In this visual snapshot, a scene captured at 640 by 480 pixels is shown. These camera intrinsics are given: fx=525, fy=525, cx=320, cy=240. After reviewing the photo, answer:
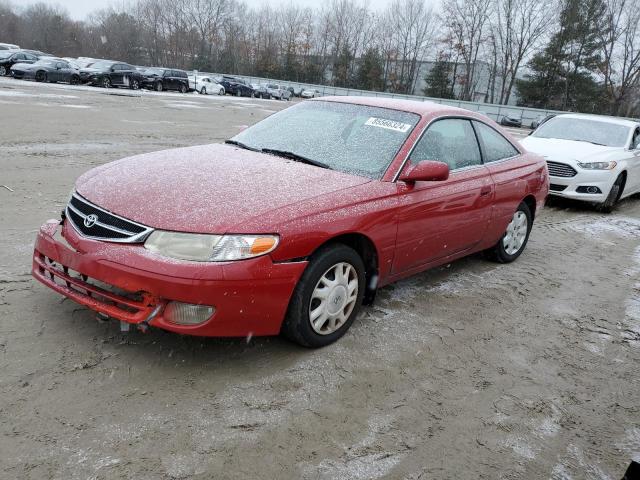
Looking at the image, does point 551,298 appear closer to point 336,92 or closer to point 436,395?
point 436,395

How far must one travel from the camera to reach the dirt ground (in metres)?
2.33

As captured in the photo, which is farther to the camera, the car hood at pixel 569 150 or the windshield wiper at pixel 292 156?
the car hood at pixel 569 150

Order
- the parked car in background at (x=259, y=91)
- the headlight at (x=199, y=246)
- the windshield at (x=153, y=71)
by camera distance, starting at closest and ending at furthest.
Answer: the headlight at (x=199, y=246), the windshield at (x=153, y=71), the parked car in background at (x=259, y=91)

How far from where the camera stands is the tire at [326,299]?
3.01 m

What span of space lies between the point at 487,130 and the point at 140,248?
11.2 feet

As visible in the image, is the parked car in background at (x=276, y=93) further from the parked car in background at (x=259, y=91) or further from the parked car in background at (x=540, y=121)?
the parked car in background at (x=540, y=121)

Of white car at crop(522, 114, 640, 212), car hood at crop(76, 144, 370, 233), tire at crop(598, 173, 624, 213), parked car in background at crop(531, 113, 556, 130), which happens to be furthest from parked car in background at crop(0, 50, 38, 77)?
car hood at crop(76, 144, 370, 233)

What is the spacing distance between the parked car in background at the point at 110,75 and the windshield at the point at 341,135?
27.8 metres

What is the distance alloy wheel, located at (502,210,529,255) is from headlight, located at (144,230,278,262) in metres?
3.32

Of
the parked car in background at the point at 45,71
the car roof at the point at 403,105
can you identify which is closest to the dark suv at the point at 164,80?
the parked car in background at the point at 45,71

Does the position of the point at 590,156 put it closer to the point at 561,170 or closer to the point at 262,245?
the point at 561,170

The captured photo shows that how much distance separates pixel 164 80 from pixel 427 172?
32.6 metres

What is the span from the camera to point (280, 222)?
285cm

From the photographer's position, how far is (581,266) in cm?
564
